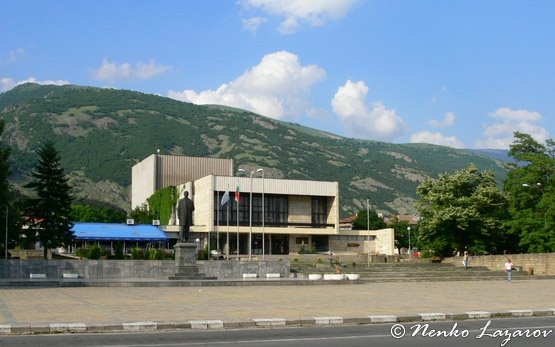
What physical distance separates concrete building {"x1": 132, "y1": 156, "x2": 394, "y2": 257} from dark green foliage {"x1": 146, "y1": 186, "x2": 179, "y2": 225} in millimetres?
1086

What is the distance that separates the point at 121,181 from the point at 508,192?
138 meters

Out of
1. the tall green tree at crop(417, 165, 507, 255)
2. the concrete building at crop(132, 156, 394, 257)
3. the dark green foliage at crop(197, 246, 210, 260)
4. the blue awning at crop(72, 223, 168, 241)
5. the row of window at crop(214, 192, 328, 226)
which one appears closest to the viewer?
the dark green foliage at crop(197, 246, 210, 260)

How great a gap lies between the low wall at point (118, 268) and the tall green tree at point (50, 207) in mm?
15486

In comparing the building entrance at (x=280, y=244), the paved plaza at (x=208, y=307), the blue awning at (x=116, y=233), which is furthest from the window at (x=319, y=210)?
the paved plaza at (x=208, y=307)

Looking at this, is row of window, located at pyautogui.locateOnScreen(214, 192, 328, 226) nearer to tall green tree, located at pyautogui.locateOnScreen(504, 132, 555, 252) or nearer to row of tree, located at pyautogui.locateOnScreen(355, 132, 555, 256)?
row of tree, located at pyautogui.locateOnScreen(355, 132, 555, 256)

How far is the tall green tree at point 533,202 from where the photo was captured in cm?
5306

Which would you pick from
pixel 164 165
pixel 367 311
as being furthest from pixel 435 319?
pixel 164 165

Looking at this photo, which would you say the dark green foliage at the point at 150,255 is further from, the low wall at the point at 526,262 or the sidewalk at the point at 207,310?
the sidewalk at the point at 207,310

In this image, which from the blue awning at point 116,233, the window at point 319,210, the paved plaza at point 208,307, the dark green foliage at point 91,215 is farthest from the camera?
the dark green foliage at point 91,215

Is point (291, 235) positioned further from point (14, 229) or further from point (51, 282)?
point (51, 282)

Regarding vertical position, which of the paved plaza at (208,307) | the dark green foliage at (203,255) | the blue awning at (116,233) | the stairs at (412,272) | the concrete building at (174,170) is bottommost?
the stairs at (412,272)

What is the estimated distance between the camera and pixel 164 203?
89938 mm

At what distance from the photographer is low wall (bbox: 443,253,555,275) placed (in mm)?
49625

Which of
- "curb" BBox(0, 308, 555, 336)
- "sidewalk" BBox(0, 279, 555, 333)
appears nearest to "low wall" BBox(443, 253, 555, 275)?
"sidewalk" BBox(0, 279, 555, 333)
